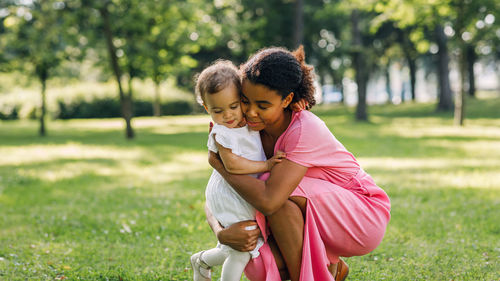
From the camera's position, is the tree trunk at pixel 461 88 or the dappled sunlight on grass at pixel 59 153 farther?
the tree trunk at pixel 461 88

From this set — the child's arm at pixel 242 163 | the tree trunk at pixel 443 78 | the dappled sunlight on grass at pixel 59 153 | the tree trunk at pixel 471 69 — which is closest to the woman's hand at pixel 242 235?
the child's arm at pixel 242 163

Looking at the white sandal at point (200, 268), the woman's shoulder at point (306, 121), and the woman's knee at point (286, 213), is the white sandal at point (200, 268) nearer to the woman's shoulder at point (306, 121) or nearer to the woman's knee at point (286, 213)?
the woman's knee at point (286, 213)

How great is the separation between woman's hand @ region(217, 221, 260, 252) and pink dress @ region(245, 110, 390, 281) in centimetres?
8

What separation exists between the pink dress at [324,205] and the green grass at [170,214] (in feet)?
3.34

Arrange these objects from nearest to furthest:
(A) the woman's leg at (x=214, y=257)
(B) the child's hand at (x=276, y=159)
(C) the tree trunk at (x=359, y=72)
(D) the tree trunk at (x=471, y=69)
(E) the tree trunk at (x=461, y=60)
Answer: (B) the child's hand at (x=276, y=159) < (A) the woman's leg at (x=214, y=257) < (E) the tree trunk at (x=461, y=60) < (C) the tree trunk at (x=359, y=72) < (D) the tree trunk at (x=471, y=69)

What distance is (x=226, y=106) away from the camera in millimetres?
2793

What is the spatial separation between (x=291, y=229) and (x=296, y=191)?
0.23 metres

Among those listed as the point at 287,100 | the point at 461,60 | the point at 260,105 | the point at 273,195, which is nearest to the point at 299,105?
the point at 287,100

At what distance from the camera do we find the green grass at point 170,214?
4.02 m

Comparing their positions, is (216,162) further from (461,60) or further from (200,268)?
(461,60)

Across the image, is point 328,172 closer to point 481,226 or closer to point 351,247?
point 351,247

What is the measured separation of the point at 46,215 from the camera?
599 centimetres

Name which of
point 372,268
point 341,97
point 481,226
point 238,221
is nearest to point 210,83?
point 238,221

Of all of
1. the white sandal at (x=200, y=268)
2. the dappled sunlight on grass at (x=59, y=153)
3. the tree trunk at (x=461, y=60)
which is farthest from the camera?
the tree trunk at (x=461, y=60)
